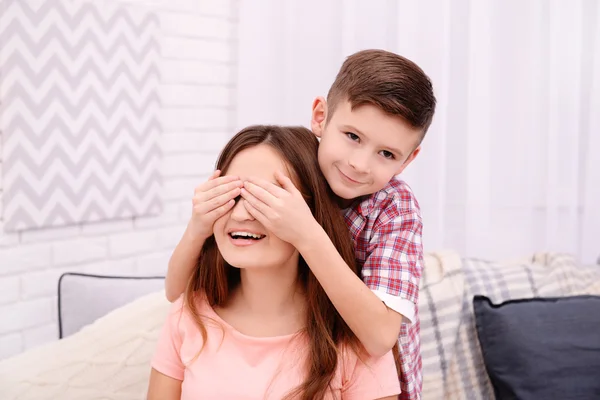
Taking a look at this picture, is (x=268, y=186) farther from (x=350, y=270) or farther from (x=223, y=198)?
(x=350, y=270)

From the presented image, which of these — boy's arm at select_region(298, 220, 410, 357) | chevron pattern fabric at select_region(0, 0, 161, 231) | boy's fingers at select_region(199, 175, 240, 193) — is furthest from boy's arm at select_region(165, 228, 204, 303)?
chevron pattern fabric at select_region(0, 0, 161, 231)

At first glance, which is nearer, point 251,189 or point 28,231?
point 251,189

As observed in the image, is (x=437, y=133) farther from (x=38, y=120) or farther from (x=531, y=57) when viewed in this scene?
(x=38, y=120)

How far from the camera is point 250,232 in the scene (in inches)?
47.8

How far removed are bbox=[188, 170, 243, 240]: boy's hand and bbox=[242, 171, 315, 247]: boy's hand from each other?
3 cm

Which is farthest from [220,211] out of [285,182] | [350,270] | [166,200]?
[166,200]

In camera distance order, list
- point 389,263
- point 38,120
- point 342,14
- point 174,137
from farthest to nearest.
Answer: point 174,137, point 342,14, point 38,120, point 389,263

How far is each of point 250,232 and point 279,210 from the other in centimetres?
10

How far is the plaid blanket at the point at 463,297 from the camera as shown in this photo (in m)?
1.90

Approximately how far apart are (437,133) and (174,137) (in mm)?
1090

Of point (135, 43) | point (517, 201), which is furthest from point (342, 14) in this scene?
point (517, 201)

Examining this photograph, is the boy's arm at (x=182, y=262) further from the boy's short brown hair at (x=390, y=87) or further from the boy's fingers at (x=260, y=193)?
the boy's short brown hair at (x=390, y=87)

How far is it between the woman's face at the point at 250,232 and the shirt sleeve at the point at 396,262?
0.16 metres

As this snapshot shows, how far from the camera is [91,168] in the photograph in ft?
8.39
